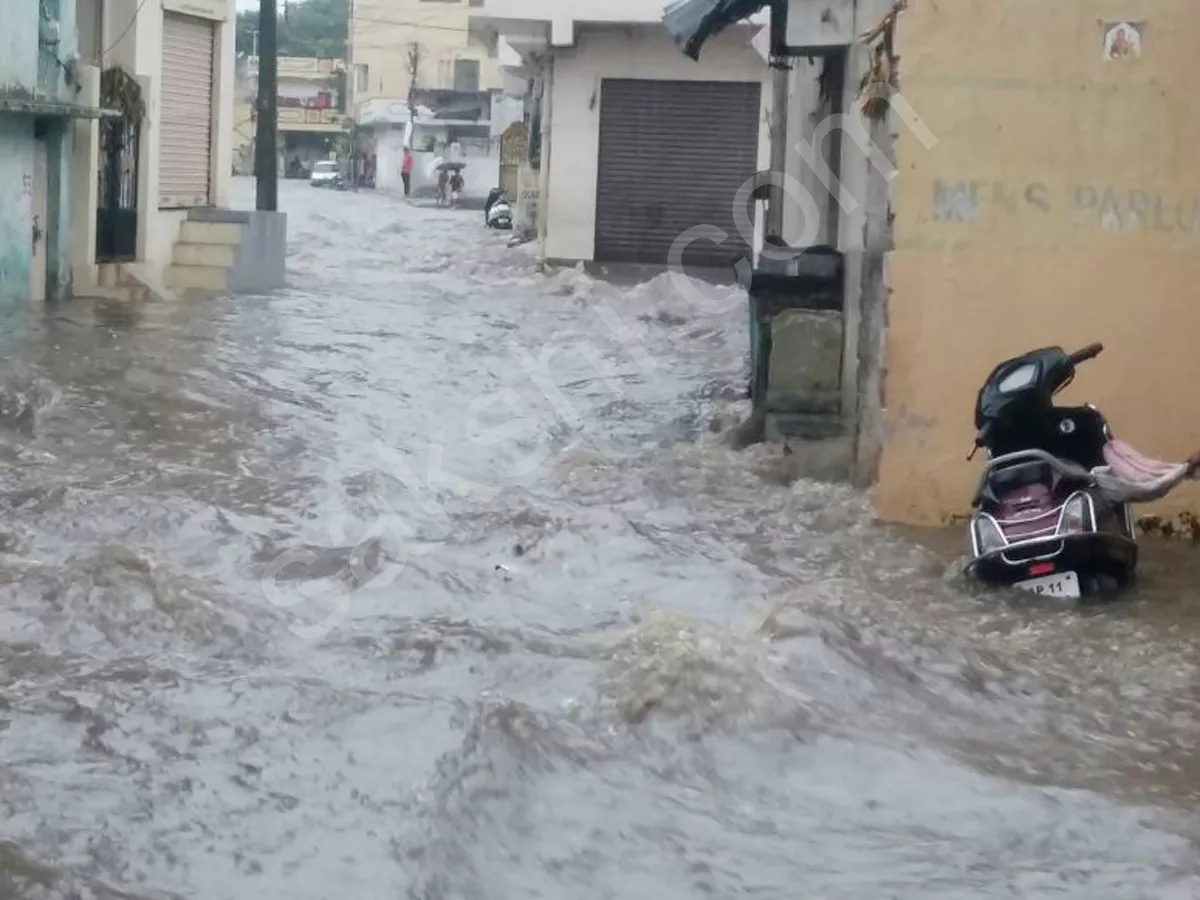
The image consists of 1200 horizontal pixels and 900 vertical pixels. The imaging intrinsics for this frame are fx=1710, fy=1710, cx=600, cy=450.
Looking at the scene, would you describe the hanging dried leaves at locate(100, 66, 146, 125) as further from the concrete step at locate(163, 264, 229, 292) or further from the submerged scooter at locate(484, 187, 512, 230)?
the submerged scooter at locate(484, 187, 512, 230)

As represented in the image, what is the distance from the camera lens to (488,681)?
5.89 metres

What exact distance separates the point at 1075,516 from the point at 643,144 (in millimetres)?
17648

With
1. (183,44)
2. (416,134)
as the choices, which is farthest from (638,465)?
(416,134)

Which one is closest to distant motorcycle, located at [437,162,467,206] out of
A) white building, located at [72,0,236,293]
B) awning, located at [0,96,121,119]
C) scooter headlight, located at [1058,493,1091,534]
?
white building, located at [72,0,236,293]

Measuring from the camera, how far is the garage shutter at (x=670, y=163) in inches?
930

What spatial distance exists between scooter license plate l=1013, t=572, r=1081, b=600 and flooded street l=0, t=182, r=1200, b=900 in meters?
0.14

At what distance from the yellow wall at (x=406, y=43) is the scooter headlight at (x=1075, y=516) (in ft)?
195

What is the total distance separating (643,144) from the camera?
78.0 feet

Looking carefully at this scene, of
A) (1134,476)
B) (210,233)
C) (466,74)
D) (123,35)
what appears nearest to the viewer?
(1134,476)

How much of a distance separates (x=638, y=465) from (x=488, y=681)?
4.22 m

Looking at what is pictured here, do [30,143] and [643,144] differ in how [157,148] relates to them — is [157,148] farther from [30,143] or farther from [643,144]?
[643,144]

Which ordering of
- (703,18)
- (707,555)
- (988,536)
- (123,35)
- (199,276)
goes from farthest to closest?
1. (199,276)
2. (123,35)
3. (703,18)
4. (707,555)
5. (988,536)

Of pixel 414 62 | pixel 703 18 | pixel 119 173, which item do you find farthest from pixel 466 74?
pixel 703 18

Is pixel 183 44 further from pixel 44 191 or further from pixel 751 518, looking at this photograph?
pixel 751 518
